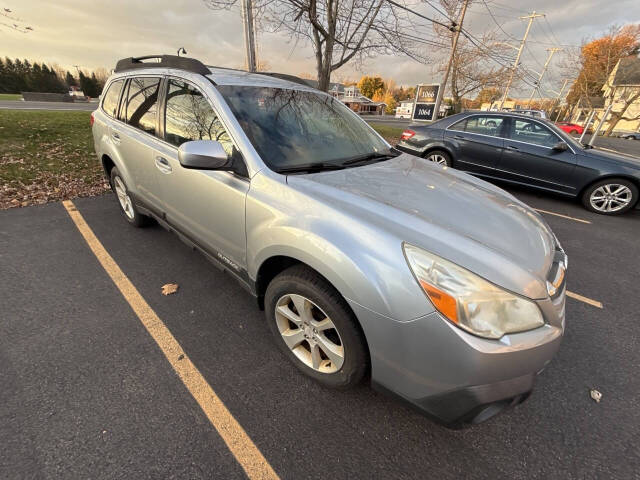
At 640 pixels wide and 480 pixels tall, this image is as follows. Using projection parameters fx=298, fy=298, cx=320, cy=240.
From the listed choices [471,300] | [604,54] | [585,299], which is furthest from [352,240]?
[604,54]

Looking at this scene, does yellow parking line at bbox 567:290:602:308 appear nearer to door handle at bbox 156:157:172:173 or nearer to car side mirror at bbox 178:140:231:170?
car side mirror at bbox 178:140:231:170

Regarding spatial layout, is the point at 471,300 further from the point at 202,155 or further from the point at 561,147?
the point at 561,147

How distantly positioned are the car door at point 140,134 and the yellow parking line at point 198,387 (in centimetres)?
87

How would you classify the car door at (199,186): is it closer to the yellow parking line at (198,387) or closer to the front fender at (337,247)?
the front fender at (337,247)

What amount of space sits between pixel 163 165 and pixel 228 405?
1.97m

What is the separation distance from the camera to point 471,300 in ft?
4.12

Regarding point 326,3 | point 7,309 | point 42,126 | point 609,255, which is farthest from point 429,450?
point 42,126

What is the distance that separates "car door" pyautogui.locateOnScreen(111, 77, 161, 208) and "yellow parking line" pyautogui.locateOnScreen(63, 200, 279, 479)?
0.87 metres

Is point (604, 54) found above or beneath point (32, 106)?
above

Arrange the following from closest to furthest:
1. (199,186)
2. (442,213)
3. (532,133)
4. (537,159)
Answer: (442,213) < (199,186) < (537,159) < (532,133)

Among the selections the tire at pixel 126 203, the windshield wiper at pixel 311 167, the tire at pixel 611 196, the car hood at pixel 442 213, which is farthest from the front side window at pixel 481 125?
the tire at pixel 126 203

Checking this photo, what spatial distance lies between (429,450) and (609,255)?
4.04 meters

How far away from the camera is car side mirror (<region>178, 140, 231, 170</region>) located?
1.77m

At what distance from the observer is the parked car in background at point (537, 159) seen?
5.28 m
